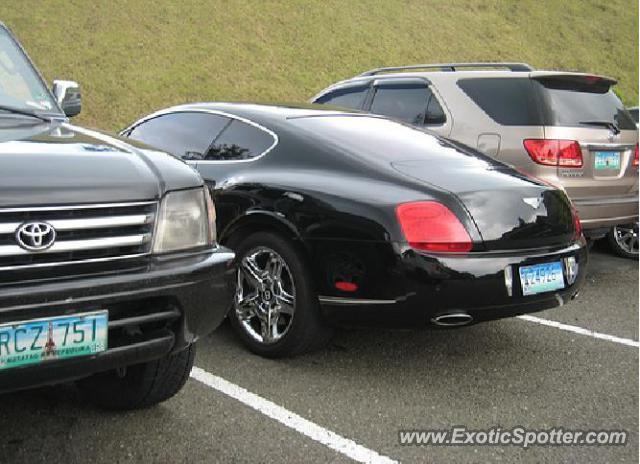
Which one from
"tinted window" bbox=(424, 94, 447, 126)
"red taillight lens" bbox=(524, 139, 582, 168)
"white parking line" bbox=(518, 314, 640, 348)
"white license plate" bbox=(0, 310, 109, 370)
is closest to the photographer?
"white license plate" bbox=(0, 310, 109, 370)

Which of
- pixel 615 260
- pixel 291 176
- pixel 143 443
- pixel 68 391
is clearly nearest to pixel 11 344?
pixel 143 443

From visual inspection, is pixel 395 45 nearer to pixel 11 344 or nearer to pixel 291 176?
pixel 291 176

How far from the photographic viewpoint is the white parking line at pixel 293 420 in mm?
2918

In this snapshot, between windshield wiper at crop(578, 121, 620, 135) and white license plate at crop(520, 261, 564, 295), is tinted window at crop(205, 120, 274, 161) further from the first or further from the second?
windshield wiper at crop(578, 121, 620, 135)

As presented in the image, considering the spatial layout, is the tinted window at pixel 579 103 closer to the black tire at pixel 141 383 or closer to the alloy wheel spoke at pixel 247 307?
the alloy wheel spoke at pixel 247 307

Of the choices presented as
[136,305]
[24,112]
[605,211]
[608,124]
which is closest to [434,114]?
[608,124]

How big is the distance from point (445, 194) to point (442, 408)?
3.45ft

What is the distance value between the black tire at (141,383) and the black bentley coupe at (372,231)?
811mm

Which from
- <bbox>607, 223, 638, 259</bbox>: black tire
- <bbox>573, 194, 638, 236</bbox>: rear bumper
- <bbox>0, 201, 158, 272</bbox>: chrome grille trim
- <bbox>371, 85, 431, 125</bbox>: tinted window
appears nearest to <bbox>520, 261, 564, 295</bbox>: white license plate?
<bbox>0, 201, 158, 272</bbox>: chrome grille trim

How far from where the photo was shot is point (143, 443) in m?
2.96

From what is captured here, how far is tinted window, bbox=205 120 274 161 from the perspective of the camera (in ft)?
13.9

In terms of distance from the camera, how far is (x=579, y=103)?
19.2 feet

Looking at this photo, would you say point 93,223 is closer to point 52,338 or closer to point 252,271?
point 52,338

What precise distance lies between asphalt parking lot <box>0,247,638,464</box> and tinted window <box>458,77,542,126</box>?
187cm
